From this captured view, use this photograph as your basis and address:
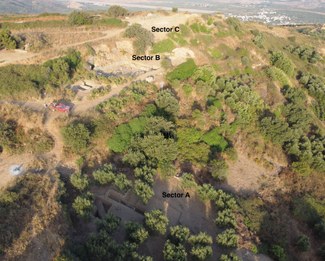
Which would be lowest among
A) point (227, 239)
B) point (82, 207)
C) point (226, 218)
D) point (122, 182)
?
point (227, 239)

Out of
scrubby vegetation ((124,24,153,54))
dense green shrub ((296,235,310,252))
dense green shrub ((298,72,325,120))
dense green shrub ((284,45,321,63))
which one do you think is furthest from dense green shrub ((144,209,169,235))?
dense green shrub ((284,45,321,63))

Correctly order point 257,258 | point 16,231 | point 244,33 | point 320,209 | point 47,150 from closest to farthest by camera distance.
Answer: point 16,231
point 257,258
point 47,150
point 320,209
point 244,33

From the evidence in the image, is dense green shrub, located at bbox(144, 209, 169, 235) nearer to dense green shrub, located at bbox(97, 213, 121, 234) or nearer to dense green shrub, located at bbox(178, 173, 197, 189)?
dense green shrub, located at bbox(97, 213, 121, 234)

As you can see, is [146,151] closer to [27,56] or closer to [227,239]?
[227,239]

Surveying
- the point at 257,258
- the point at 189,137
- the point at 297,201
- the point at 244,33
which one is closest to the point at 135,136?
the point at 189,137

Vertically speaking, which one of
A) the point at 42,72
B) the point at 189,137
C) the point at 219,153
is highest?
the point at 42,72

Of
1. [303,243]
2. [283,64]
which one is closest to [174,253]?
[303,243]

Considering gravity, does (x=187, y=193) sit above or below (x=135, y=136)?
below

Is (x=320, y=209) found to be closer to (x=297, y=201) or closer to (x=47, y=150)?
(x=297, y=201)
